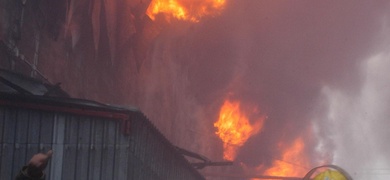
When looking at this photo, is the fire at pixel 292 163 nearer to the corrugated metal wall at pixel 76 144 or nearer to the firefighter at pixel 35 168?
the corrugated metal wall at pixel 76 144

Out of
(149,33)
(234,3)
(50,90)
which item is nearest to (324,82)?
(234,3)

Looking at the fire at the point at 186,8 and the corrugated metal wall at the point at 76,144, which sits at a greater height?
the fire at the point at 186,8

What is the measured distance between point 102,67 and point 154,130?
9938mm

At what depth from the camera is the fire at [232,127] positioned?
37.0 meters

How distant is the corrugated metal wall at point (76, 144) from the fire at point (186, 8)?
16.2 m

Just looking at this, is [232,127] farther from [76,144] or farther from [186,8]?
[76,144]

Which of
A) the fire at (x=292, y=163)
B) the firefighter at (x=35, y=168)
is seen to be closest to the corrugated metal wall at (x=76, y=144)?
the firefighter at (x=35, y=168)

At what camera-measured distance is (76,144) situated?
873cm

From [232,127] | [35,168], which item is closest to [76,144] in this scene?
[35,168]

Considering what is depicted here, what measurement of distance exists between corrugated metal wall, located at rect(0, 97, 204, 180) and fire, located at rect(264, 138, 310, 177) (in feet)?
105

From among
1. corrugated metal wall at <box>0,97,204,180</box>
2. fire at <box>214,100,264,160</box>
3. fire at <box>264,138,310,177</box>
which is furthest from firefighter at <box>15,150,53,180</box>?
fire at <box>264,138,310,177</box>

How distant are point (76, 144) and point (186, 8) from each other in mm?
22971

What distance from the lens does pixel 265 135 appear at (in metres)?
41.6

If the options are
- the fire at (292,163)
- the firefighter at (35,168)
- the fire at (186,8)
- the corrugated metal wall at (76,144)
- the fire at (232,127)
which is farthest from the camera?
the fire at (292,163)
